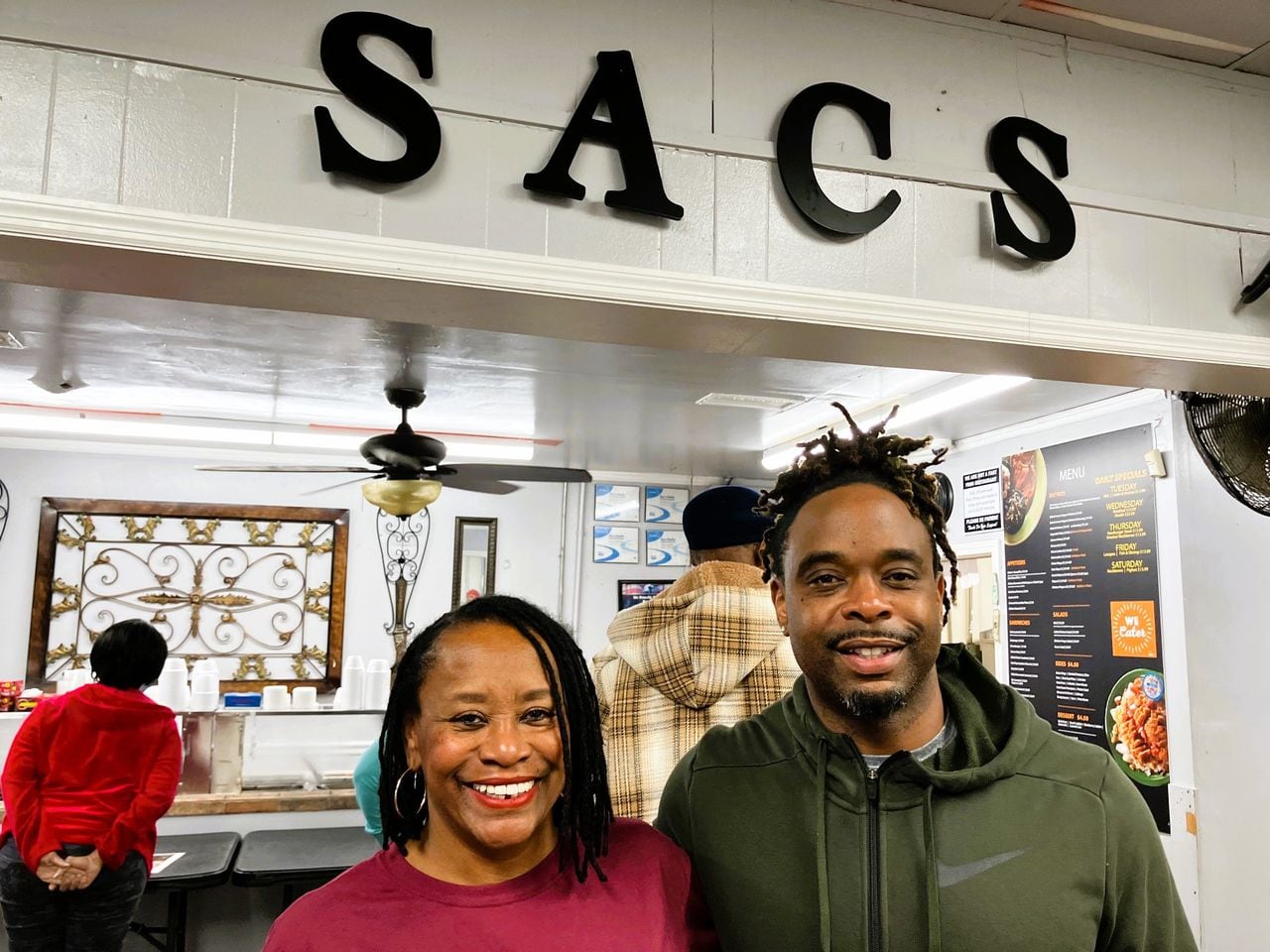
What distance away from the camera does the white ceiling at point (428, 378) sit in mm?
3775

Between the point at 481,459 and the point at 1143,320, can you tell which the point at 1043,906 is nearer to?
the point at 1143,320

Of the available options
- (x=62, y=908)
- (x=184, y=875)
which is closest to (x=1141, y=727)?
(x=184, y=875)

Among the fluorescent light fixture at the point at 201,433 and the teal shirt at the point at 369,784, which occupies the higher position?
the fluorescent light fixture at the point at 201,433

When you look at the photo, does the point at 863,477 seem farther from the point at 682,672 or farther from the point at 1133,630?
the point at 1133,630

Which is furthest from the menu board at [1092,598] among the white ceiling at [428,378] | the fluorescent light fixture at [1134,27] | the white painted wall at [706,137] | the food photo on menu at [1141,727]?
the fluorescent light fixture at [1134,27]

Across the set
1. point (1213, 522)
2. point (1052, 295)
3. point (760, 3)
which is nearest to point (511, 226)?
point (760, 3)

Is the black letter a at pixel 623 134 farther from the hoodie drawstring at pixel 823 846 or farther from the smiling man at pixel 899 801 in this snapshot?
the hoodie drawstring at pixel 823 846

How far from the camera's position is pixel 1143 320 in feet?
6.22

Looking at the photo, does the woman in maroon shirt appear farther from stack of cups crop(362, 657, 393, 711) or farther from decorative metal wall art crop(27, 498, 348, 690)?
decorative metal wall art crop(27, 498, 348, 690)

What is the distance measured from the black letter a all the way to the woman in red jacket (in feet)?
7.56

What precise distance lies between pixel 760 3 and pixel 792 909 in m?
1.49

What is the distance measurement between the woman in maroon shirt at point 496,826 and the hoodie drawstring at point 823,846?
180 mm

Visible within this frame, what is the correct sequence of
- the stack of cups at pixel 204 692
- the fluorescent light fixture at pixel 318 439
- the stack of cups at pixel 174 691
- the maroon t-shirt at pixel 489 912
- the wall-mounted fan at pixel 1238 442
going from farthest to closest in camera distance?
the fluorescent light fixture at pixel 318 439, the stack of cups at pixel 174 691, the stack of cups at pixel 204 692, the wall-mounted fan at pixel 1238 442, the maroon t-shirt at pixel 489 912

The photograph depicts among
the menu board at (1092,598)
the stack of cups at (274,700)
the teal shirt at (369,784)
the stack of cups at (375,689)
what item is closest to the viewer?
the teal shirt at (369,784)
